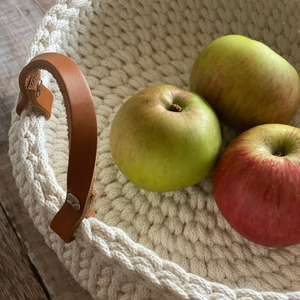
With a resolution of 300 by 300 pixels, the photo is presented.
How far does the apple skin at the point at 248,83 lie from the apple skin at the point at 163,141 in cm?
6

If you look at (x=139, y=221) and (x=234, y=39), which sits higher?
(x=234, y=39)

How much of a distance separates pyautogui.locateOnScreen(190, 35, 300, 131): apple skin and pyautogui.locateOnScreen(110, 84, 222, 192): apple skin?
0.18 ft

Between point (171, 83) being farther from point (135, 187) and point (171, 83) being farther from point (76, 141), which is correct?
point (76, 141)

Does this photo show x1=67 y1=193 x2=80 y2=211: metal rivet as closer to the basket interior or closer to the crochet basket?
the crochet basket

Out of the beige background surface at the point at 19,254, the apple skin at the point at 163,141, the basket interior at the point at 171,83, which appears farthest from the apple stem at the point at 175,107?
the beige background surface at the point at 19,254

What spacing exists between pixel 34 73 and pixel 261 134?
37cm

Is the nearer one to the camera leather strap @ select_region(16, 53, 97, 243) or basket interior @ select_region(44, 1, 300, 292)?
leather strap @ select_region(16, 53, 97, 243)

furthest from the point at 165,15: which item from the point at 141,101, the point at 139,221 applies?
the point at 139,221

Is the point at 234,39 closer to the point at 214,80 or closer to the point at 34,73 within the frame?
the point at 214,80

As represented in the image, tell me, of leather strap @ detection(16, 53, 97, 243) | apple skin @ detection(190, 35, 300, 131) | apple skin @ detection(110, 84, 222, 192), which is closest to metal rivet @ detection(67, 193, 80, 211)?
leather strap @ detection(16, 53, 97, 243)

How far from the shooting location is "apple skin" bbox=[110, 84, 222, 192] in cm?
→ 47

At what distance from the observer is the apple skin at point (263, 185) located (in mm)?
434

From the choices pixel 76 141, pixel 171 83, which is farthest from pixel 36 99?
pixel 171 83

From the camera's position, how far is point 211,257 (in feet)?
1.68
